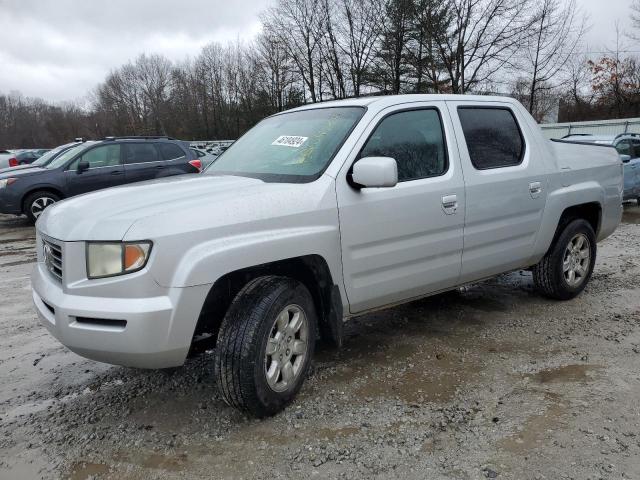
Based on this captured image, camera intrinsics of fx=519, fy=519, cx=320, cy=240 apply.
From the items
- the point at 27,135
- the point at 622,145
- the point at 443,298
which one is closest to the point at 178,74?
the point at 27,135

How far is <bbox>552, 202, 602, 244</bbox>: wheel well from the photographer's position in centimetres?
470

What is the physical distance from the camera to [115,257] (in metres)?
2.45

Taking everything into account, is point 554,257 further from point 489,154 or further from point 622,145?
point 622,145

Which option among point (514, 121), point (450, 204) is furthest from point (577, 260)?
point (450, 204)

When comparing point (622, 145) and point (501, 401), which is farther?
point (622, 145)

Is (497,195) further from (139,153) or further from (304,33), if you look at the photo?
(304,33)

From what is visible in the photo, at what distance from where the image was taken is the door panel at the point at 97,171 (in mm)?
10422

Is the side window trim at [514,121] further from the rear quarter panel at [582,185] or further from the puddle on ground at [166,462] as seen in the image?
the puddle on ground at [166,462]

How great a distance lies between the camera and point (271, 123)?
4.04 metres

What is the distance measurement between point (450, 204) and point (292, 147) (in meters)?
1.15

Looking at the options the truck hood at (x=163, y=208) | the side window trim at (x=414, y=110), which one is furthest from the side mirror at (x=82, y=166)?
the side window trim at (x=414, y=110)

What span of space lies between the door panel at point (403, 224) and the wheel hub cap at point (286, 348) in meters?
0.38

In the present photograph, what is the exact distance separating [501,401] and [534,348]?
37.9 inches

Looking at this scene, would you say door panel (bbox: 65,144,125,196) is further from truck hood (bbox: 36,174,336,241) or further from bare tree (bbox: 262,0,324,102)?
bare tree (bbox: 262,0,324,102)
